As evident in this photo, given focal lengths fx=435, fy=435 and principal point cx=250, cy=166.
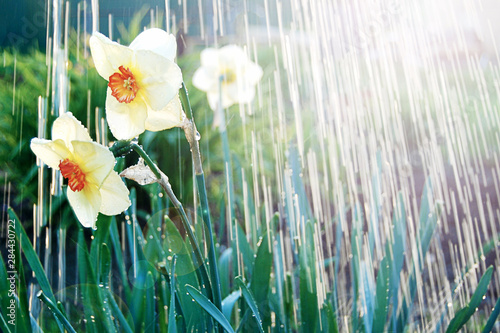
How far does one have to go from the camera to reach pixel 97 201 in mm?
589

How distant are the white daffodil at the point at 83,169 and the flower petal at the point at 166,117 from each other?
0.28 ft

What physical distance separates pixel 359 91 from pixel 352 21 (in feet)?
3.39

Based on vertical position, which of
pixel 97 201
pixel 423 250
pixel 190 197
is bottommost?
pixel 423 250

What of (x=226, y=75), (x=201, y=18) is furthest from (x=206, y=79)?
(x=201, y=18)

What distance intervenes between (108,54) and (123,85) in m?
0.05

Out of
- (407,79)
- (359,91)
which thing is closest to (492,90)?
(407,79)

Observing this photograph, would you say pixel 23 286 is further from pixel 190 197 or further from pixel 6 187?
pixel 6 187

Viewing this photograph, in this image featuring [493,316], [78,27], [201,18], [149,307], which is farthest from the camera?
[201,18]

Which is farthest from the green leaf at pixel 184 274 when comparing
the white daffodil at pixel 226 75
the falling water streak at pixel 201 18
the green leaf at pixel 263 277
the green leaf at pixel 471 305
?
the falling water streak at pixel 201 18

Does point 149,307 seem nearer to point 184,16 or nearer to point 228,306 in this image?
point 228,306

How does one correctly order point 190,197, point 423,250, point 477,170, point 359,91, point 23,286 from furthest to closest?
1. point 359,91
2. point 477,170
3. point 190,197
4. point 423,250
5. point 23,286

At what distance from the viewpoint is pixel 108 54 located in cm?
59

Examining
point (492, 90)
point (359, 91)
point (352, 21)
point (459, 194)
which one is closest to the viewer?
point (459, 194)

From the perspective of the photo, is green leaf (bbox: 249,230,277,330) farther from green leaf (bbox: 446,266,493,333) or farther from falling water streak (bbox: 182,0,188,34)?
falling water streak (bbox: 182,0,188,34)
